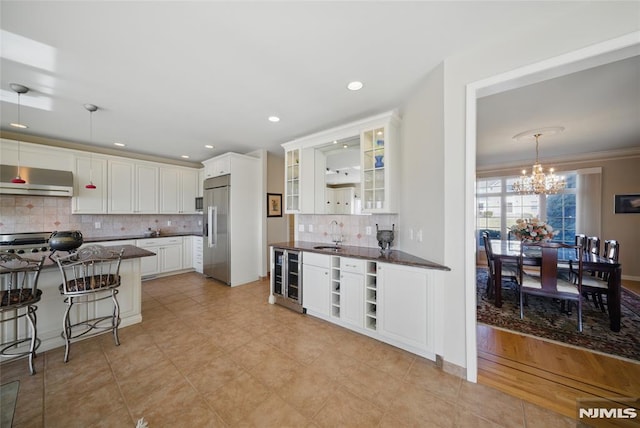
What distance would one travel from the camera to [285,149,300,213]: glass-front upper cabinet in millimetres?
3707

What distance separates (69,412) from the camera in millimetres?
1555

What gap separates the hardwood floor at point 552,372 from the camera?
5.54 ft

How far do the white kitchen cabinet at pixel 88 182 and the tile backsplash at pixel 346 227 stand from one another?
3828mm

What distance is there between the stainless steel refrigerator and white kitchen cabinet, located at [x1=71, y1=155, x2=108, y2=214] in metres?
1.77

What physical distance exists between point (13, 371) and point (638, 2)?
5.26 meters

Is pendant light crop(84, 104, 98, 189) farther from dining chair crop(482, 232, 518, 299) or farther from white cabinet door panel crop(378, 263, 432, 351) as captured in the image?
dining chair crop(482, 232, 518, 299)

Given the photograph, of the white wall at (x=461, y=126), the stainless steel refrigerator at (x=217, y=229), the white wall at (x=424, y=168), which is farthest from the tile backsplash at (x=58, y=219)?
the white wall at (x=461, y=126)

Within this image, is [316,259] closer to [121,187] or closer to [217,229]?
[217,229]

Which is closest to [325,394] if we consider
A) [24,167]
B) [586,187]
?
[24,167]

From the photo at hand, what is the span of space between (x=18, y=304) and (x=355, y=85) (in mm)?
3571

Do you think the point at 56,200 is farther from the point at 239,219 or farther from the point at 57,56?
the point at 57,56

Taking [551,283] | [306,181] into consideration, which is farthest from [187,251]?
[551,283]

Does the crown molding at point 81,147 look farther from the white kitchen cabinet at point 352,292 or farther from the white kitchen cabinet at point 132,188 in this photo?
the white kitchen cabinet at point 352,292

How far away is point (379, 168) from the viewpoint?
109 inches
